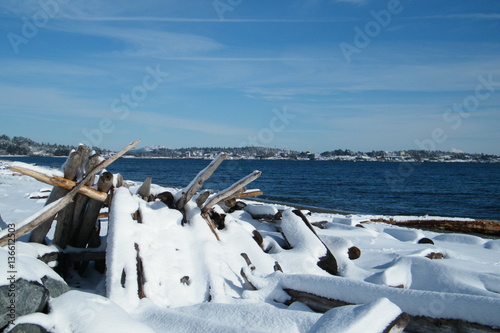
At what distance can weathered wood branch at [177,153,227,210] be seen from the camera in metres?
6.26

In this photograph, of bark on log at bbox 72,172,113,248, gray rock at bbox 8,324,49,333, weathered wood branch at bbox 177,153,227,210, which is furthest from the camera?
weathered wood branch at bbox 177,153,227,210

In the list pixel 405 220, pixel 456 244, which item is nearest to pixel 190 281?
pixel 456 244

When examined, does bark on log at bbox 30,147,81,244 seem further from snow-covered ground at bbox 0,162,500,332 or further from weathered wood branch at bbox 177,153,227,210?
weathered wood branch at bbox 177,153,227,210

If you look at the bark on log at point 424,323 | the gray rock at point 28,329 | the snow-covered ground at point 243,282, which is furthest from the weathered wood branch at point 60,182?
the bark on log at point 424,323

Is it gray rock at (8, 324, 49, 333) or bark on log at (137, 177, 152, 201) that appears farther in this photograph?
bark on log at (137, 177, 152, 201)

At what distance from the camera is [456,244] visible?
9570mm

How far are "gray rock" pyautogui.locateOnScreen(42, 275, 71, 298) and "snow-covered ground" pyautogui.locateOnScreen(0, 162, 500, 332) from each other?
0.46 feet

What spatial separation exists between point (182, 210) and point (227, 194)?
33.0 inches

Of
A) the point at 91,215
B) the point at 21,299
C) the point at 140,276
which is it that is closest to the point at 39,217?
the point at 91,215

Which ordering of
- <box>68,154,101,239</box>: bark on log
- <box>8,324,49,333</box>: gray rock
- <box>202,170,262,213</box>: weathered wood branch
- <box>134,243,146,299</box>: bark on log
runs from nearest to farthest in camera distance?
<box>8,324,49,333</box>: gray rock, <box>134,243,146,299</box>: bark on log, <box>68,154,101,239</box>: bark on log, <box>202,170,262,213</box>: weathered wood branch

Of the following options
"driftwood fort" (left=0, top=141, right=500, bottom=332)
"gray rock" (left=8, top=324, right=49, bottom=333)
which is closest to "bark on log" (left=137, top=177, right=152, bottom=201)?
"driftwood fort" (left=0, top=141, right=500, bottom=332)

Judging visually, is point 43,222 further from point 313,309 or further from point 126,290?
point 313,309

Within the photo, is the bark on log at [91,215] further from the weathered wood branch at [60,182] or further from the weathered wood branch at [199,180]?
the weathered wood branch at [199,180]

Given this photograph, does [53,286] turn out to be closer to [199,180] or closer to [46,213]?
[46,213]
